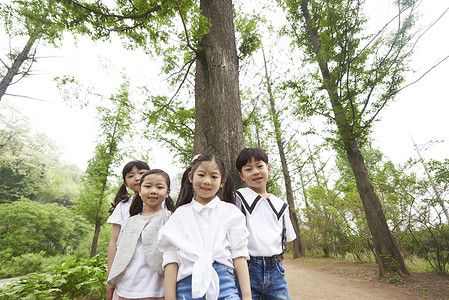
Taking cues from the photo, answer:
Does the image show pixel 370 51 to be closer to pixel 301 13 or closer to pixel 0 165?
pixel 301 13

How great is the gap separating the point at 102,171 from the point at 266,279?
11.1 metres

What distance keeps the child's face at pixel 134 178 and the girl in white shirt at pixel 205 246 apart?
1.08 m

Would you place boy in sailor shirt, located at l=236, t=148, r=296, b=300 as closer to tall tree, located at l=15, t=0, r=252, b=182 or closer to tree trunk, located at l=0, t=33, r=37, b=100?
tall tree, located at l=15, t=0, r=252, b=182

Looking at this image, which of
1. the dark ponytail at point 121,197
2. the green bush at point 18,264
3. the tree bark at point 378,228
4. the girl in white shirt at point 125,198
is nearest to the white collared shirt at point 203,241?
the girl in white shirt at point 125,198

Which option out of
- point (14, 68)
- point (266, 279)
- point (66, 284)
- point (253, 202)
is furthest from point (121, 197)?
point (14, 68)

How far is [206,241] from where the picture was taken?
128cm

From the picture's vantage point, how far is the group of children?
3.93 feet

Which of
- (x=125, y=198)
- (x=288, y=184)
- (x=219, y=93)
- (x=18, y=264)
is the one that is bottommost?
(x=18, y=264)

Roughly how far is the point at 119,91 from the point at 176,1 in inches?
360

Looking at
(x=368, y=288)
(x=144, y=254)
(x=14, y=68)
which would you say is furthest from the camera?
(x=14, y=68)

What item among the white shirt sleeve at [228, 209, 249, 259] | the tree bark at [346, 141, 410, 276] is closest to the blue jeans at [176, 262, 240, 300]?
the white shirt sleeve at [228, 209, 249, 259]

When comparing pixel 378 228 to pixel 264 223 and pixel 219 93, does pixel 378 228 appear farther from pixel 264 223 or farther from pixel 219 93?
pixel 219 93

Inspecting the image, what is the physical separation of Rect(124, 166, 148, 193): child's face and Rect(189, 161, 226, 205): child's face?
1101mm

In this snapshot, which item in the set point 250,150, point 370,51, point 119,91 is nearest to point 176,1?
point 250,150
